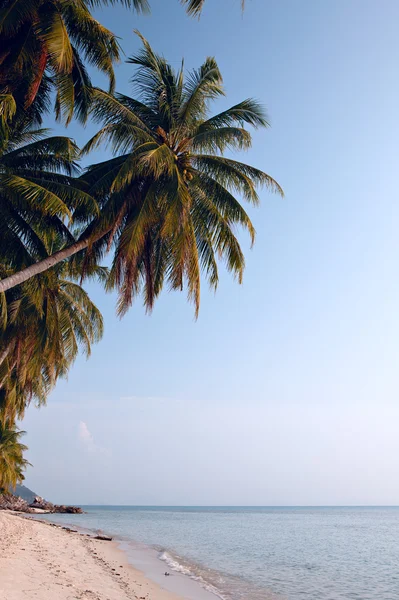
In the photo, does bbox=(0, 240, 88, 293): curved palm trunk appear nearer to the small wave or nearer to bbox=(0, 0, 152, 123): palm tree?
bbox=(0, 0, 152, 123): palm tree

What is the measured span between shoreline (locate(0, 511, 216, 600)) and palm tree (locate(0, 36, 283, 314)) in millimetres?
6502

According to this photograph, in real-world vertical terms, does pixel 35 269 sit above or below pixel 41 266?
below

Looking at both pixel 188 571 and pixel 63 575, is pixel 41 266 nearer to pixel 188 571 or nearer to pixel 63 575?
pixel 63 575

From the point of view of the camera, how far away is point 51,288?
14.9 m

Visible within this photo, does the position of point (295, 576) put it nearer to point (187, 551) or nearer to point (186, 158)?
point (187, 551)

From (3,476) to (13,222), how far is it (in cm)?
3337

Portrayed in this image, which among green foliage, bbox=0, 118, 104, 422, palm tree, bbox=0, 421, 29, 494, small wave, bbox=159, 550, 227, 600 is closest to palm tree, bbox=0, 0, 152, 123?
green foliage, bbox=0, 118, 104, 422

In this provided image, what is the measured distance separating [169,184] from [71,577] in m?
9.73

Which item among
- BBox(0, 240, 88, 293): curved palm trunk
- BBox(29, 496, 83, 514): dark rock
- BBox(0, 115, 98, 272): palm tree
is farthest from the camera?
BBox(29, 496, 83, 514): dark rock

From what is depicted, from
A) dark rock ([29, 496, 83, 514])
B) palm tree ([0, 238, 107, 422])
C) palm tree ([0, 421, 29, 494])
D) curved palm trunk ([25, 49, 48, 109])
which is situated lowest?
dark rock ([29, 496, 83, 514])

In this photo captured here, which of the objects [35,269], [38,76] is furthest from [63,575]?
[38,76]

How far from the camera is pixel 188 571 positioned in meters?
18.8

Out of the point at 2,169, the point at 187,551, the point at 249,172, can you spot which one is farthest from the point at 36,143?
the point at 187,551

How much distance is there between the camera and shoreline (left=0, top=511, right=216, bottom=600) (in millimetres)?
9935
